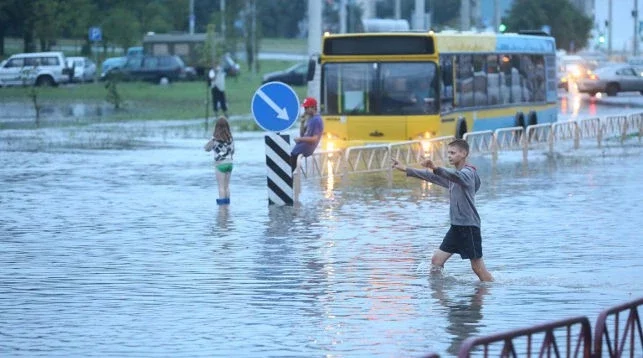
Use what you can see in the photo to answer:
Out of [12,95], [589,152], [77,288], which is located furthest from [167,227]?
[12,95]

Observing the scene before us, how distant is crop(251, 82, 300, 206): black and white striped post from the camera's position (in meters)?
21.0

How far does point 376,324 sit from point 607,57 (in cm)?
9289

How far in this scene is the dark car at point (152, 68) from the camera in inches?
2820

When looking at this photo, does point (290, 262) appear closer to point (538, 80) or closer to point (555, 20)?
point (538, 80)

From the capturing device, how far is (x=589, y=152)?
110 feet

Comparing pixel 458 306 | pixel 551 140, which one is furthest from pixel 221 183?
pixel 551 140

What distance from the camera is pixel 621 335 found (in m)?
9.28

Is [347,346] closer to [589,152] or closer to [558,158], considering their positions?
[558,158]

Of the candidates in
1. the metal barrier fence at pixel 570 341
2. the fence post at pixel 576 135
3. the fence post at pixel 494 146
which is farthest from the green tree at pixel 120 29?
the metal barrier fence at pixel 570 341

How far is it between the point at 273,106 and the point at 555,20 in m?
75.4

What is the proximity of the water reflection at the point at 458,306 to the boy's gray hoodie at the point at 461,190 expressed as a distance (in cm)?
57

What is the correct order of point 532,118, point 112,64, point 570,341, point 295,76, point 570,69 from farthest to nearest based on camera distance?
1. point 570,69
2. point 112,64
3. point 295,76
4. point 532,118
5. point 570,341

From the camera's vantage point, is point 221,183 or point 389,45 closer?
point 221,183

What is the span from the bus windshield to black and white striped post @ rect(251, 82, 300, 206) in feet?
30.3
